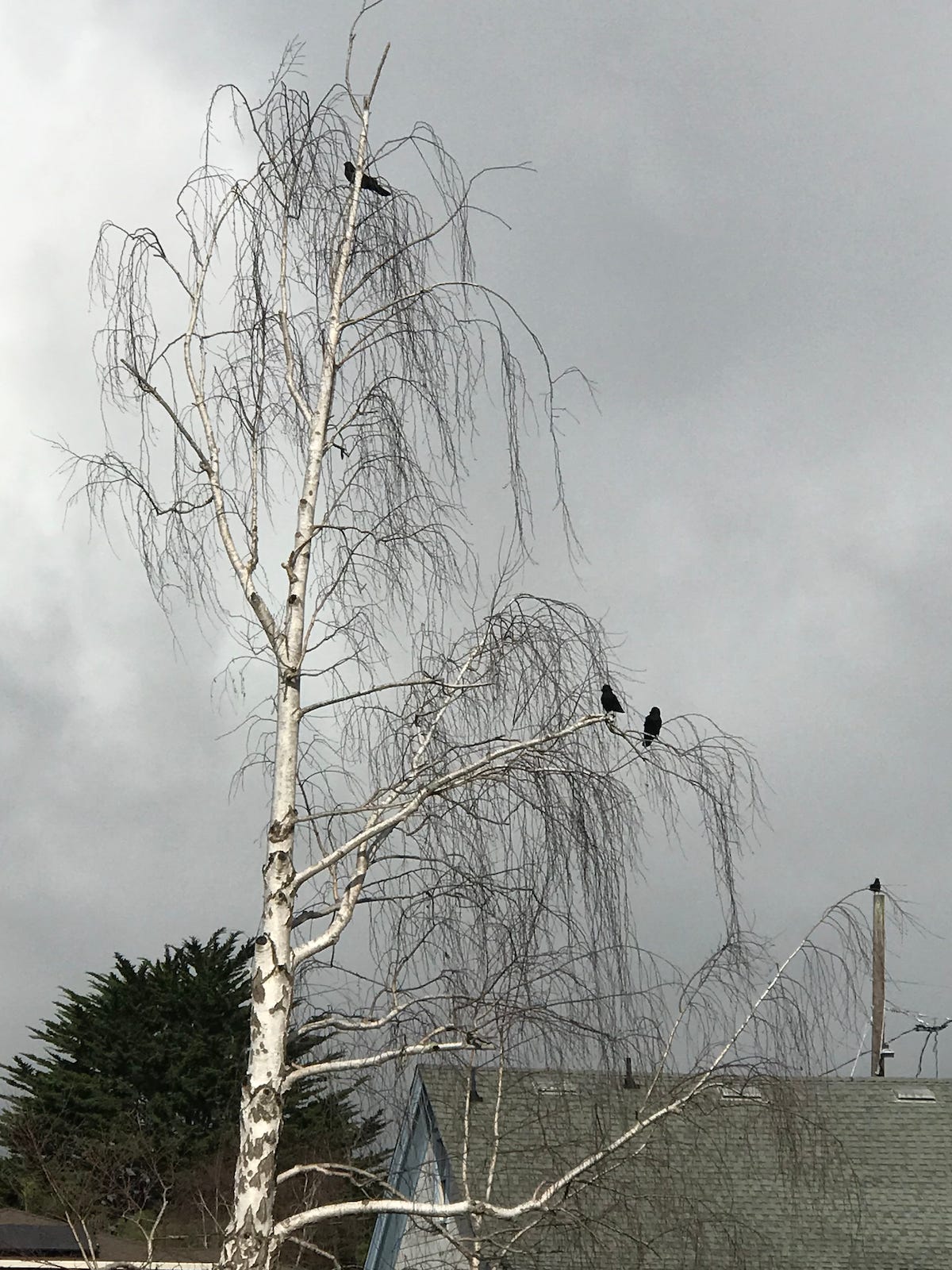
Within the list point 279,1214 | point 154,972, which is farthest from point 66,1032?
point 279,1214

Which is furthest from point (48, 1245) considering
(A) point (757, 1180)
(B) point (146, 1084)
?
(B) point (146, 1084)

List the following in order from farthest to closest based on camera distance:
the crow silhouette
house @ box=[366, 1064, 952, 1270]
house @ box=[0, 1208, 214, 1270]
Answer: house @ box=[0, 1208, 214, 1270] < house @ box=[366, 1064, 952, 1270] < the crow silhouette

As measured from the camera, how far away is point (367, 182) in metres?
8.79

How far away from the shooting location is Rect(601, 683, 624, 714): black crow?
293 inches

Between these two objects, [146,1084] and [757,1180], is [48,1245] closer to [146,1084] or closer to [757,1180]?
[757,1180]

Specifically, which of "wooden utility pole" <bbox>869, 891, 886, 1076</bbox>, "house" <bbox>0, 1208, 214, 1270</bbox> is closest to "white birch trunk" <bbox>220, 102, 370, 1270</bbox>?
"house" <bbox>0, 1208, 214, 1270</bbox>

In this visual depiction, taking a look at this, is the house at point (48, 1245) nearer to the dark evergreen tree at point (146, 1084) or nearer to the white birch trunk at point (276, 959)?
the dark evergreen tree at point (146, 1084)

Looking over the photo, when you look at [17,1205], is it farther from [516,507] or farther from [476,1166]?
[516,507]

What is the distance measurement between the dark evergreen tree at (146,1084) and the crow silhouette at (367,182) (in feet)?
68.1

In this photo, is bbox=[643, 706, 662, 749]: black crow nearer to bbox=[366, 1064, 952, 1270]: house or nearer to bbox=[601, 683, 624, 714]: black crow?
bbox=[601, 683, 624, 714]: black crow

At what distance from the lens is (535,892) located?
7.23 m

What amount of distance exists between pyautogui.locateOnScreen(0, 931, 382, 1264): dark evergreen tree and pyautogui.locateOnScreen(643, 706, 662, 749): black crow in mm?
20559

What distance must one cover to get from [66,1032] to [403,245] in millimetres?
26757

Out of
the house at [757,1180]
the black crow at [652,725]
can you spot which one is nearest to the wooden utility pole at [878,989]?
the house at [757,1180]
